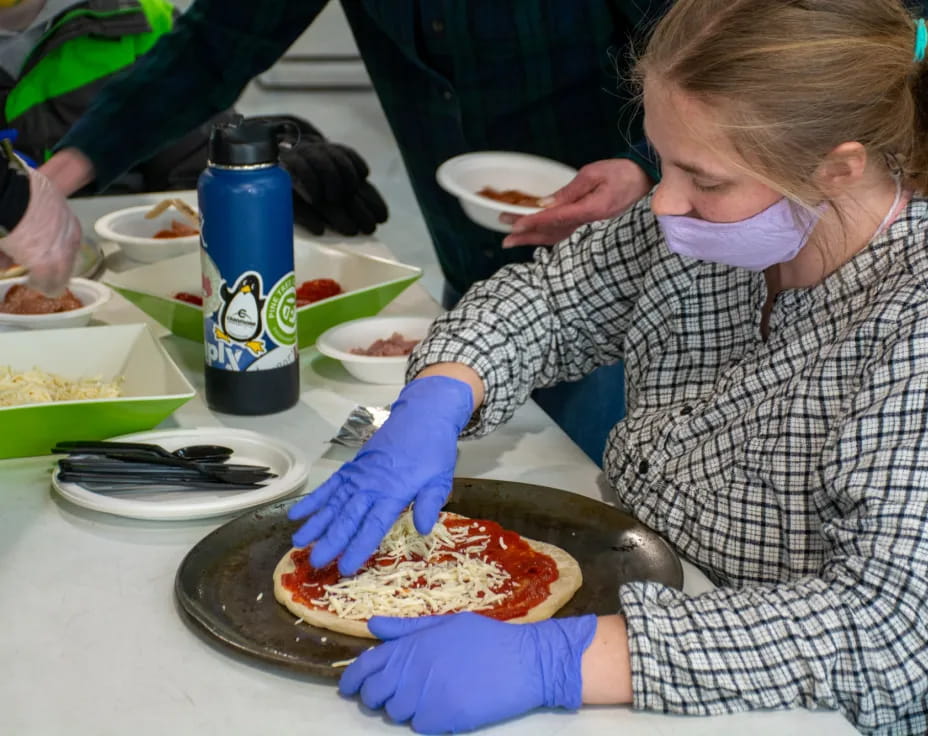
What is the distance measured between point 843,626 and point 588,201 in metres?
0.91

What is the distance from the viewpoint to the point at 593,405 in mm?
2215

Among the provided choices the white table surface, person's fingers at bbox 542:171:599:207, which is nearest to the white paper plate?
the white table surface

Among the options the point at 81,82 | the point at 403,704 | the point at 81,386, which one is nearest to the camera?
the point at 403,704

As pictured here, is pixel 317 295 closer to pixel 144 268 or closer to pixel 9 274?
pixel 144 268

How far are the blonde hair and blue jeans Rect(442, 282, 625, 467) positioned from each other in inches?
38.2

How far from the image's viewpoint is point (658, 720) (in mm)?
1047

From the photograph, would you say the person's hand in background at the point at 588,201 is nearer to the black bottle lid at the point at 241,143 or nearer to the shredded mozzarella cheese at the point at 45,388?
the black bottle lid at the point at 241,143

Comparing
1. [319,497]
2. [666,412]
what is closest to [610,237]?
[666,412]

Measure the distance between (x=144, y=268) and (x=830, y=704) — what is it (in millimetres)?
1450

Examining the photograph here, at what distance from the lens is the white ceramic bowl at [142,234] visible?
92.8 inches

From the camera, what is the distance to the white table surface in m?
1.03

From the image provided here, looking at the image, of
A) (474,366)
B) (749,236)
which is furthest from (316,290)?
(749,236)

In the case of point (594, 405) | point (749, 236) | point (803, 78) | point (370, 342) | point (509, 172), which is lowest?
point (594, 405)

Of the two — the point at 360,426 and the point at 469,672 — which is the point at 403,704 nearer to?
the point at 469,672
